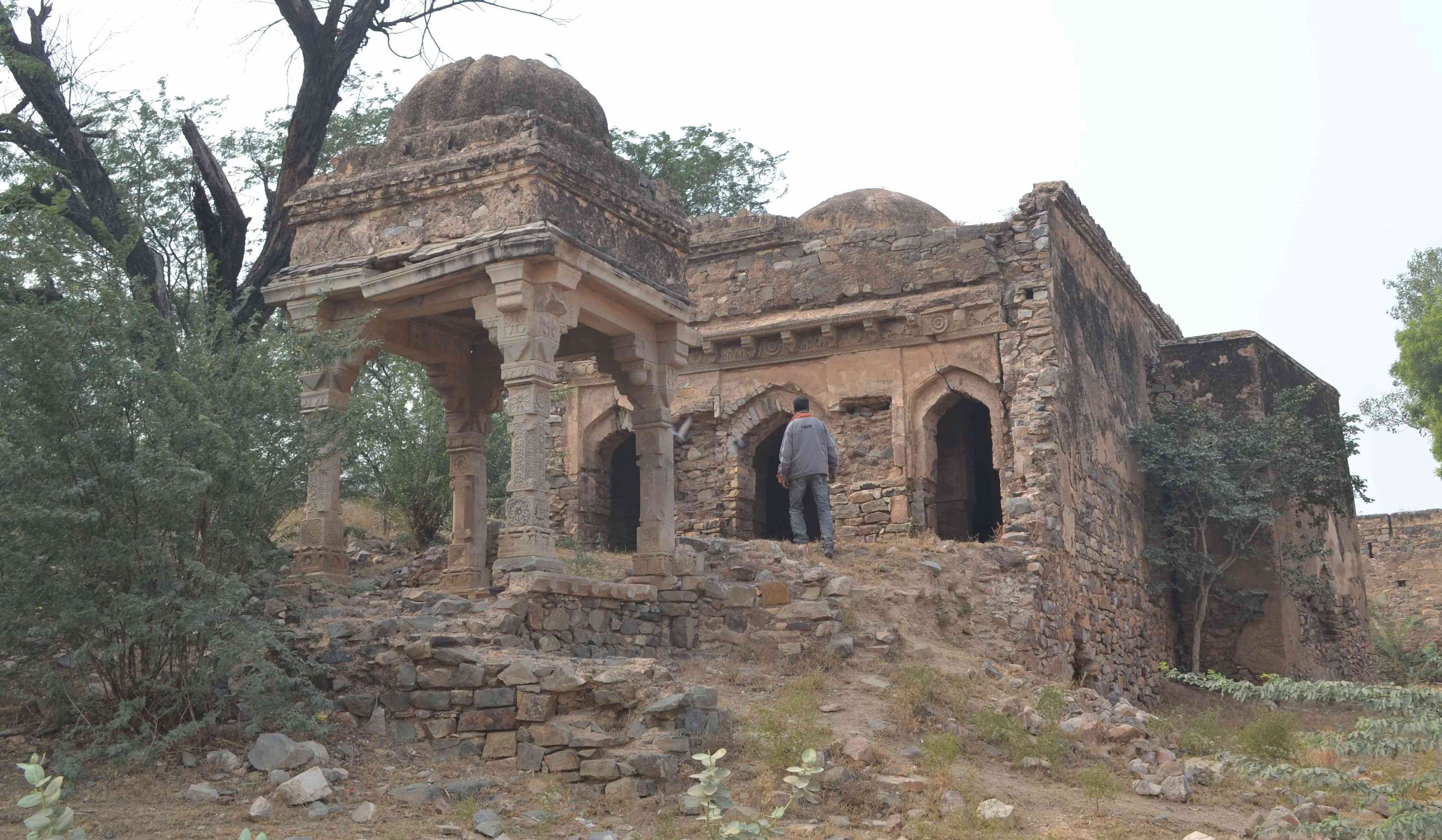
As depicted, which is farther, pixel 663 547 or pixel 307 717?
pixel 663 547

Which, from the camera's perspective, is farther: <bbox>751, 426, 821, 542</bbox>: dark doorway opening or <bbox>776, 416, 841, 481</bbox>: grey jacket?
<bbox>751, 426, 821, 542</bbox>: dark doorway opening

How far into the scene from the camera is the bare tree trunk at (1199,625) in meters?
15.8

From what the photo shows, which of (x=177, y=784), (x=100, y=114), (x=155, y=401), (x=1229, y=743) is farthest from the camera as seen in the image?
(x=100, y=114)

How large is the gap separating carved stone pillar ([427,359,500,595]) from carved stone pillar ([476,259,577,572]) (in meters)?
1.58

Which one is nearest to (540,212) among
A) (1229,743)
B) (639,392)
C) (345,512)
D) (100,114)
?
(639,392)

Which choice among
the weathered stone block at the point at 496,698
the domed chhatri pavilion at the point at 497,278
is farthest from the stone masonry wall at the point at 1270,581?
the weathered stone block at the point at 496,698

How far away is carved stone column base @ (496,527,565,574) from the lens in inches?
374

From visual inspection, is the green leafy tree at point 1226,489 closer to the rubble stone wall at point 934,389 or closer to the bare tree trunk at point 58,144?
the rubble stone wall at point 934,389

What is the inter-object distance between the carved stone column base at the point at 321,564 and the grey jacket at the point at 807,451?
12.8ft

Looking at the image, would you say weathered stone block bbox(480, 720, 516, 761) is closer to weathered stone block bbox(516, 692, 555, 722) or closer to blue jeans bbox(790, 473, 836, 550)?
weathered stone block bbox(516, 692, 555, 722)

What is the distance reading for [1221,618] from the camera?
1628 centimetres

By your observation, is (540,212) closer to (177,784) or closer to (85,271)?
(85,271)

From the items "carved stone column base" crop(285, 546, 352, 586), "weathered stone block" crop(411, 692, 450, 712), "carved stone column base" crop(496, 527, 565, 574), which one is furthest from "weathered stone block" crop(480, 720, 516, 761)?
"carved stone column base" crop(285, 546, 352, 586)

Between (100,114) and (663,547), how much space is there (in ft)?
31.3
